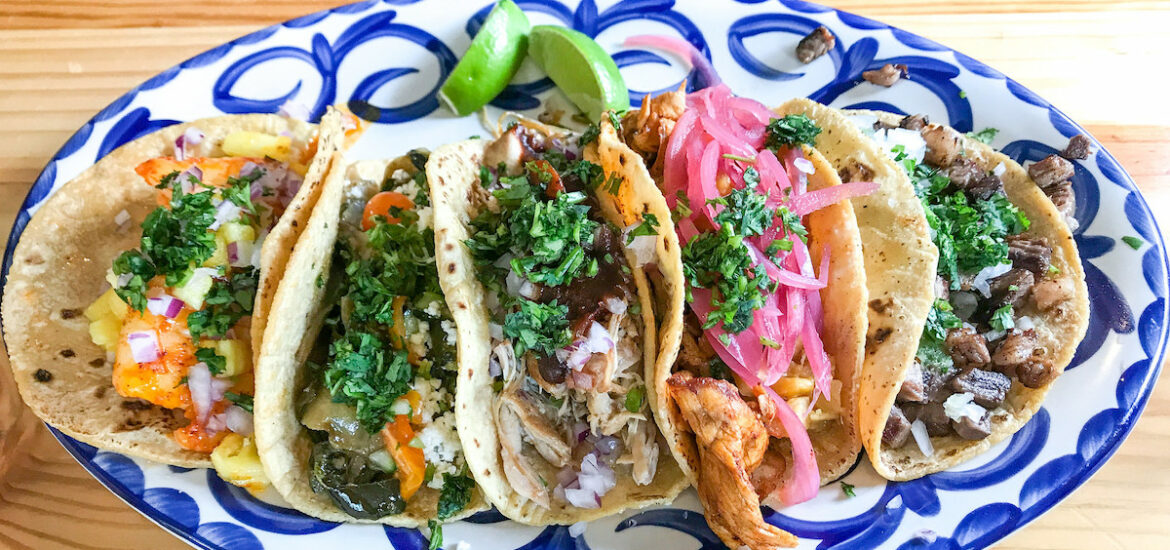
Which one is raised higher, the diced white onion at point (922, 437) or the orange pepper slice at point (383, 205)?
the orange pepper slice at point (383, 205)

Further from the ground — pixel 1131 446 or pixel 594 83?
pixel 594 83

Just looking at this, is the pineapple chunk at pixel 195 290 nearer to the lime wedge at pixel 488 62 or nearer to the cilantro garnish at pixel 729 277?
the lime wedge at pixel 488 62

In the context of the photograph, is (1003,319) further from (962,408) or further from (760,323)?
(760,323)

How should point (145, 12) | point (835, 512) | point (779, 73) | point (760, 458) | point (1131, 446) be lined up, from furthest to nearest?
1. point (145, 12)
2. point (779, 73)
3. point (1131, 446)
4. point (835, 512)
5. point (760, 458)

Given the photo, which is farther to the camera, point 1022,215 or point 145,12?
point 145,12

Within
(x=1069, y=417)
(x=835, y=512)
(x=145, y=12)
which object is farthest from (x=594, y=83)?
→ (x=145, y=12)

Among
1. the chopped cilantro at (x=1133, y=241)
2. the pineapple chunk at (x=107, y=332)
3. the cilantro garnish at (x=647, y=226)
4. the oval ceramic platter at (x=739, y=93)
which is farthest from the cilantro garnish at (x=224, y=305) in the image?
the chopped cilantro at (x=1133, y=241)

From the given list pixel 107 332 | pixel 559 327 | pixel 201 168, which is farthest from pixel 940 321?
pixel 107 332

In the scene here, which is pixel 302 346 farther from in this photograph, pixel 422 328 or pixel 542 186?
pixel 542 186
